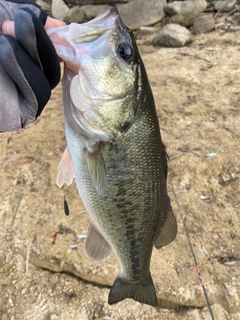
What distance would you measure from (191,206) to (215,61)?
11.7 feet

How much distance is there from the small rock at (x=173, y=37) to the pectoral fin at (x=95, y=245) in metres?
5.76

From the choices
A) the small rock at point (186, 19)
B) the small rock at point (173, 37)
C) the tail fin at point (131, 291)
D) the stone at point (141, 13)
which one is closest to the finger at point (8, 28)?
the tail fin at point (131, 291)

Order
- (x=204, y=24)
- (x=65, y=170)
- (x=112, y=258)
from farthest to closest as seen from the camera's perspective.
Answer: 1. (x=204, y=24)
2. (x=112, y=258)
3. (x=65, y=170)

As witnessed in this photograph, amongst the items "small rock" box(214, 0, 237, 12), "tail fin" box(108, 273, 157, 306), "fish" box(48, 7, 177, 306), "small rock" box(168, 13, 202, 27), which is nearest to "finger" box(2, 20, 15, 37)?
"fish" box(48, 7, 177, 306)

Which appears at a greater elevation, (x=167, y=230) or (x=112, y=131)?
(x=112, y=131)

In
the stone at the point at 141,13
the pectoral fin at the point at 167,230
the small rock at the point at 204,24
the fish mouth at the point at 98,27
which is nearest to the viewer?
the fish mouth at the point at 98,27

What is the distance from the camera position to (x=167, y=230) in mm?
1922

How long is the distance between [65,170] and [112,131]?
0.35 m

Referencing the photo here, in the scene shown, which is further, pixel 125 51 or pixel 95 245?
pixel 95 245

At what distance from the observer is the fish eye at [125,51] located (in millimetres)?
1588

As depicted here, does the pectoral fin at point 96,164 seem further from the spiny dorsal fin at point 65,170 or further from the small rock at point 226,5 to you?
the small rock at point 226,5

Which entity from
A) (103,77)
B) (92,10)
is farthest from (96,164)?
(92,10)

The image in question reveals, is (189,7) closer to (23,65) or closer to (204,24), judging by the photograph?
(204,24)

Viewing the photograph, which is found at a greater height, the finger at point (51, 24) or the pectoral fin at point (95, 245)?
the finger at point (51, 24)
